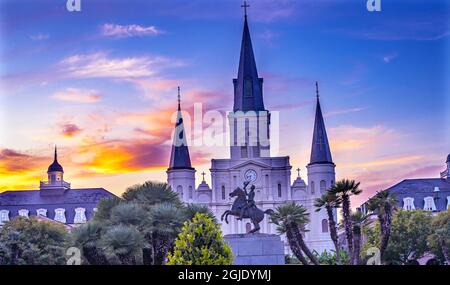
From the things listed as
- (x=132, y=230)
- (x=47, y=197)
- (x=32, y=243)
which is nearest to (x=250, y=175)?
(x=47, y=197)

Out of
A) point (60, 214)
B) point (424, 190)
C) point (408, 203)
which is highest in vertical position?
point (424, 190)

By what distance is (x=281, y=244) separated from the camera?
848 inches

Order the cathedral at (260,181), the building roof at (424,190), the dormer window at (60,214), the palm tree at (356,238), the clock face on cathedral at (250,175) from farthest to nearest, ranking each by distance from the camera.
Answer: the dormer window at (60,214)
the clock face on cathedral at (250,175)
the cathedral at (260,181)
the building roof at (424,190)
the palm tree at (356,238)

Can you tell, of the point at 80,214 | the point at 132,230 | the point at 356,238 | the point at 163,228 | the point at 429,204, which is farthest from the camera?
the point at 80,214

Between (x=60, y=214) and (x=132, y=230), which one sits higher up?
(x=60, y=214)

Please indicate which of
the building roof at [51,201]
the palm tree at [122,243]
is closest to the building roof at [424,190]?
the building roof at [51,201]

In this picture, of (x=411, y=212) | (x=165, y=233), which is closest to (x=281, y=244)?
(x=165, y=233)

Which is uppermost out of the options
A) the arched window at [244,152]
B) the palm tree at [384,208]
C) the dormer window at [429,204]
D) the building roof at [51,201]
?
the arched window at [244,152]

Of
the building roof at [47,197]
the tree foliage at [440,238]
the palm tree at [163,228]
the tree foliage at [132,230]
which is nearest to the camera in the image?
the tree foliage at [132,230]

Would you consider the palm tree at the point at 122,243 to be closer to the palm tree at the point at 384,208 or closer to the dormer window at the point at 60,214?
the palm tree at the point at 384,208

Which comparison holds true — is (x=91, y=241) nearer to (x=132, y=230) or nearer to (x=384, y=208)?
(x=132, y=230)

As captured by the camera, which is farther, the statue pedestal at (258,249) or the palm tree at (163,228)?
the palm tree at (163,228)
